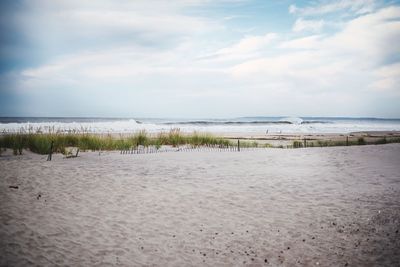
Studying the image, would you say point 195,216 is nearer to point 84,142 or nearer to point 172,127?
point 84,142

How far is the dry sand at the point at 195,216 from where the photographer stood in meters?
4.55

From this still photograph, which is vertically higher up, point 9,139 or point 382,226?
point 9,139

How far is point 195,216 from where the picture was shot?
19.6 ft

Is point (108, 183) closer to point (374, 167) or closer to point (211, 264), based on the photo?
point (211, 264)

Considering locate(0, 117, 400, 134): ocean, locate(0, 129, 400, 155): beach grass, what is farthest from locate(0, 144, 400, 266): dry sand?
locate(0, 117, 400, 134): ocean

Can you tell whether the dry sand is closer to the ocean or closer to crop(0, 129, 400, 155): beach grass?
crop(0, 129, 400, 155): beach grass

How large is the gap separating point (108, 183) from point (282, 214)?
14.1 ft

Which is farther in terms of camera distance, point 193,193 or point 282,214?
point 193,193

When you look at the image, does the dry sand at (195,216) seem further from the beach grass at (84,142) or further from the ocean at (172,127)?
the ocean at (172,127)

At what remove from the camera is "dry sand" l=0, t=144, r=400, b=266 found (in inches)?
179

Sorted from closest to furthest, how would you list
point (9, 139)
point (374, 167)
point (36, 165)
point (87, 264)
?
point (87, 264)
point (36, 165)
point (374, 167)
point (9, 139)

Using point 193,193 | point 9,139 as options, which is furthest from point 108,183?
point 9,139

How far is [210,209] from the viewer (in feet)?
20.8

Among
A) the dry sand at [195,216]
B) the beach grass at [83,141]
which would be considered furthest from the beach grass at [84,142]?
the dry sand at [195,216]
